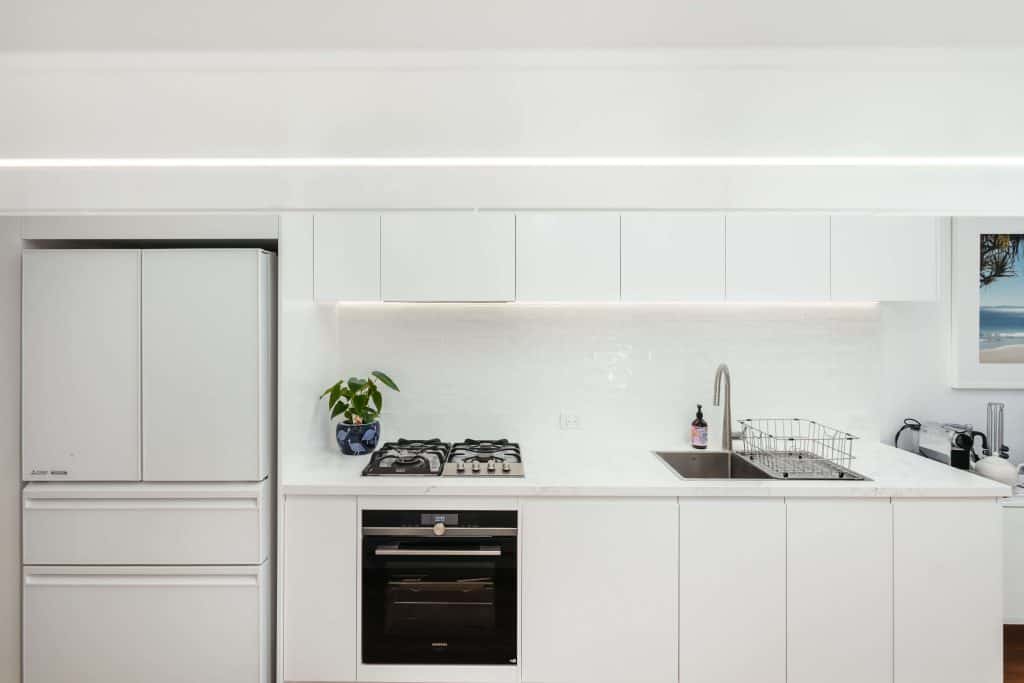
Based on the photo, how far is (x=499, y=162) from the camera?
0.26m

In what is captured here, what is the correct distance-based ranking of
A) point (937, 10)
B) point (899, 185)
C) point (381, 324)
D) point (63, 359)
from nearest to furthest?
point (937, 10)
point (899, 185)
point (63, 359)
point (381, 324)

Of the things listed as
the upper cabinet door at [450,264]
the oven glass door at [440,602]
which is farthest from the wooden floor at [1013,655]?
the upper cabinet door at [450,264]

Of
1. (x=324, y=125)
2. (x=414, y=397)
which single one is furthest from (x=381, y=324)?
(x=324, y=125)

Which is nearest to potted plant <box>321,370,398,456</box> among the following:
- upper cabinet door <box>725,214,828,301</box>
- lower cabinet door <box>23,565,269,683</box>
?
lower cabinet door <box>23,565,269,683</box>

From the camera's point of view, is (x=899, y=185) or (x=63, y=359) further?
(x=63, y=359)

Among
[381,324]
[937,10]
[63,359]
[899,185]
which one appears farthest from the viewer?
[381,324]

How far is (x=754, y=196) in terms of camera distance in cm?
Answer: 27

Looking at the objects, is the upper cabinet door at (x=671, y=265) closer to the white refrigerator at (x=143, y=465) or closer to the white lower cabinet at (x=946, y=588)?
the white lower cabinet at (x=946, y=588)

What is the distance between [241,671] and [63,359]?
136cm

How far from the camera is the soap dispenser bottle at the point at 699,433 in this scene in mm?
2717

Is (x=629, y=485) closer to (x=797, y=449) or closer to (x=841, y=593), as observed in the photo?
(x=841, y=593)

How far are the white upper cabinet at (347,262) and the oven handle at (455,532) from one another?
973 millimetres

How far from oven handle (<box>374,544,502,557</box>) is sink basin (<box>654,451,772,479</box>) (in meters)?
0.94

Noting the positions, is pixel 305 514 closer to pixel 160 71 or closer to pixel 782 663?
pixel 782 663
